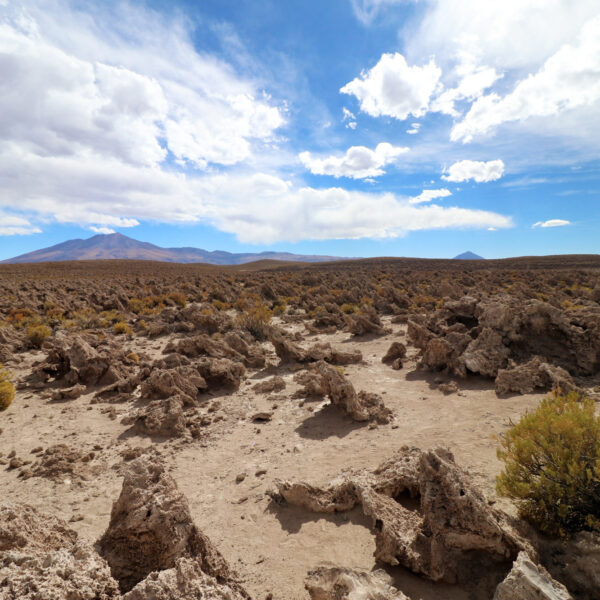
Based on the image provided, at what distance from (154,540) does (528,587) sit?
2.58 metres

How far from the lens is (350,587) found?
234 centimetres

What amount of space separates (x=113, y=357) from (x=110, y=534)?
673 centimetres

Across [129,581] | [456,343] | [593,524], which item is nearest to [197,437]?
[129,581]

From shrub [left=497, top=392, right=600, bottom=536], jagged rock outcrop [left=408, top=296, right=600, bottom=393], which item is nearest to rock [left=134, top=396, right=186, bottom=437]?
shrub [left=497, top=392, right=600, bottom=536]

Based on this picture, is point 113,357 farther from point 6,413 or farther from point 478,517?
point 478,517

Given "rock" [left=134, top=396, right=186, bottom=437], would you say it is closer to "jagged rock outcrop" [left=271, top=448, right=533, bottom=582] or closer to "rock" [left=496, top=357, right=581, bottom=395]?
"jagged rock outcrop" [left=271, top=448, right=533, bottom=582]

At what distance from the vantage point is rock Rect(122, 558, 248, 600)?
1.99 metres

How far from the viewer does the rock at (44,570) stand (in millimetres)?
1945

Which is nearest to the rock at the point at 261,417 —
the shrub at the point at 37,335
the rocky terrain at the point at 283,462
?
the rocky terrain at the point at 283,462

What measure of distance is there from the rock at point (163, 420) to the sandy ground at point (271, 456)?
21 centimetres

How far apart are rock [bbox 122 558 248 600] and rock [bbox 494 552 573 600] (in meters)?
1.66

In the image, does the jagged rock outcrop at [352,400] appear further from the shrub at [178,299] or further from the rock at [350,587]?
the shrub at [178,299]

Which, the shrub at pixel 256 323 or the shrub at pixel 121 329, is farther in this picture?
the shrub at pixel 121 329

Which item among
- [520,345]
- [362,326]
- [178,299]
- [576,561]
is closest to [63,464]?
[576,561]
